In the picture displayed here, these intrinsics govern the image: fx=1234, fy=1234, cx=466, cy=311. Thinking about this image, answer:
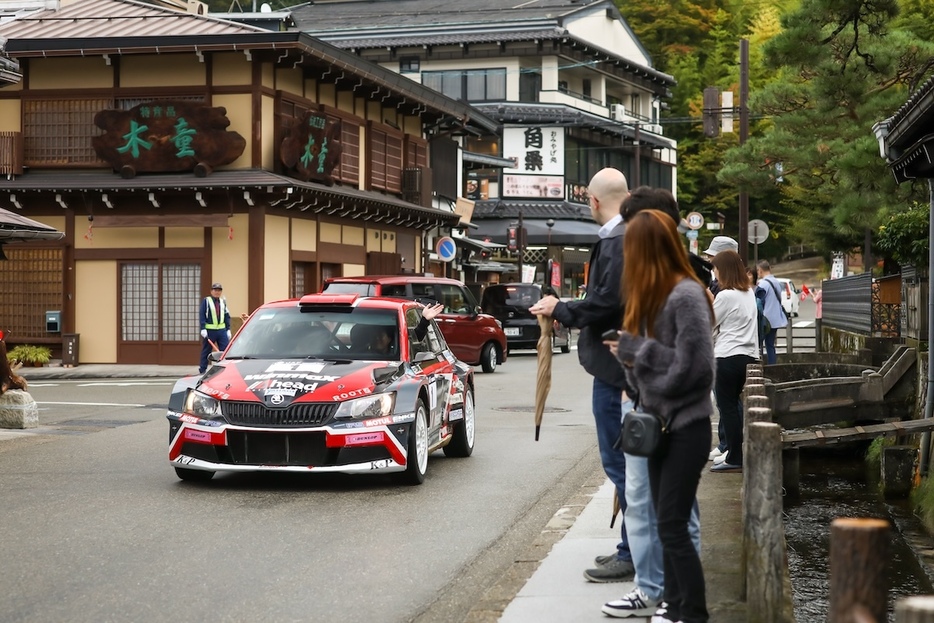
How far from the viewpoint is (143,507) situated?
902cm

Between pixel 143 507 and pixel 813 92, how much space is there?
15579mm

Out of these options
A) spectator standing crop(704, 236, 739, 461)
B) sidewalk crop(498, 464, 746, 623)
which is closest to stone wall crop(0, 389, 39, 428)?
spectator standing crop(704, 236, 739, 461)

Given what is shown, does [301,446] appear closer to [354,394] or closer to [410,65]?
[354,394]

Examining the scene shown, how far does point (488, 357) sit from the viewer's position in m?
25.4

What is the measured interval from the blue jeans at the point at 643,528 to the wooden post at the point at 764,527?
27cm

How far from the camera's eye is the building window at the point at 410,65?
5722 centimetres

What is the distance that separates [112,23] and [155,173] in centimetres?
441

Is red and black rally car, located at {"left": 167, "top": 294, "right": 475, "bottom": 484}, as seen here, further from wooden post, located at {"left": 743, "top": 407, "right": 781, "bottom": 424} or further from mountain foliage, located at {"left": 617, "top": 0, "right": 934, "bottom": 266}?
mountain foliage, located at {"left": 617, "top": 0, "right": 934, "bottom": 266}

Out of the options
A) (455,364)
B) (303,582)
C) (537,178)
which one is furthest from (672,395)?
(537,178)

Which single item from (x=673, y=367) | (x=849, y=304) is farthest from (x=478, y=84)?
(x=673, y=367)

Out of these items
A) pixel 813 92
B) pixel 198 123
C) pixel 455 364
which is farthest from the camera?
pixel 198 123

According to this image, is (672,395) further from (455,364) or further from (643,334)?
(455,364)

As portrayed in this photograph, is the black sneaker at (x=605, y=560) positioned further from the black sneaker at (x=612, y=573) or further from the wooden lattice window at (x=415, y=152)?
the wooden lattice window at (x=415, y=152)

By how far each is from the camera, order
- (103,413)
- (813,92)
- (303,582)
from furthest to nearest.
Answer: (813,92), (103,413), (303,582)
